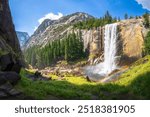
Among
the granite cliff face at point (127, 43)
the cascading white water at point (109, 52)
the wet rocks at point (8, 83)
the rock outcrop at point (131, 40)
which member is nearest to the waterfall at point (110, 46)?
the cascading white water at point (109, 52)

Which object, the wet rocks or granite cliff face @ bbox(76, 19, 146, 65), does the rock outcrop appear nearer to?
granite cliff face @ bbox(76, 19, 146, 65)

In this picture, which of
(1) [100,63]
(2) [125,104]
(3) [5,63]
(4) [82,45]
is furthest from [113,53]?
(2) [125,104]

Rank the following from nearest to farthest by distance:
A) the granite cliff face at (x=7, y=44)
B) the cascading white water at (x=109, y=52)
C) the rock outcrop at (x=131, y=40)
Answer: the granite cliff face at (x=7, y=44) → the rock outcrop at (x=131, y=40) → the cascading white water at (x=109, y=52)

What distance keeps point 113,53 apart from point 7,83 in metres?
103

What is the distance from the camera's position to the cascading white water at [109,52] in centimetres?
12031

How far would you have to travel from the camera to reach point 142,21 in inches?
4894

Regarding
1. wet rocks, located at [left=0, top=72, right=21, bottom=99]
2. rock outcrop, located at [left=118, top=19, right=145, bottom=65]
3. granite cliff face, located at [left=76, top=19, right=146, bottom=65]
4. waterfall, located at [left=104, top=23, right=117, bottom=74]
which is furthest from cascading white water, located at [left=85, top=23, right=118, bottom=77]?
wet rocks, located at [left=0, top=72, right=21, bottom=99]

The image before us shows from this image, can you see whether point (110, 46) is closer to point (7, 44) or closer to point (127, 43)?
point (127, 43)


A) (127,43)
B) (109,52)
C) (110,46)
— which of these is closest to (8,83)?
(127,43)

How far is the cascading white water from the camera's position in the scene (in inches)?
4737

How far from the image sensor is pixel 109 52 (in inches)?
5143

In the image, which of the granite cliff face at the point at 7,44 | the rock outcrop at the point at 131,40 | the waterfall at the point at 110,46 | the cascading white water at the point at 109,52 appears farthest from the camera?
the waterfall at the point at 110,46

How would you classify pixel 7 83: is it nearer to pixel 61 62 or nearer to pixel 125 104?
pixel 125 104

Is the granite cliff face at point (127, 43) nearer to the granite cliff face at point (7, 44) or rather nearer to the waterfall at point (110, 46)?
the waterfall at point (110, 46)
